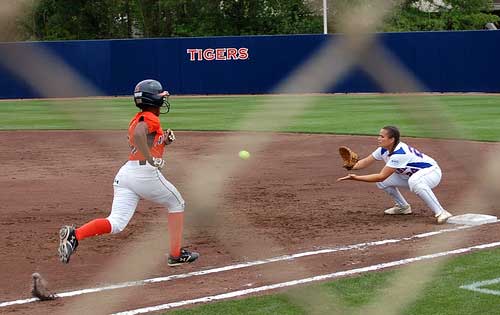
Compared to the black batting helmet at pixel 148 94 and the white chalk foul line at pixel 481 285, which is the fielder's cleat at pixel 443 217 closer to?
the white chalk foul line at pixel 481 285

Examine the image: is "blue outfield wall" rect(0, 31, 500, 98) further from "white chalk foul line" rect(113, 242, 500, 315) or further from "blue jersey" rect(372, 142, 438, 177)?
"white chalk foul line" rect(113, 242, 500, 315)

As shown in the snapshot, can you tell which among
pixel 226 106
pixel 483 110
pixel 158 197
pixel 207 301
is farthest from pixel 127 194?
pixel 226 106

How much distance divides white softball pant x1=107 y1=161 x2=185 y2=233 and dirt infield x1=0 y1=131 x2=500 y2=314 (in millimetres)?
362

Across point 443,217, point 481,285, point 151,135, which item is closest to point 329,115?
point 443,217

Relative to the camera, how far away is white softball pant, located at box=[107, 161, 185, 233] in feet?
19.6

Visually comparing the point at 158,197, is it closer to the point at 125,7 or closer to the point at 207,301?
the point at 207,301

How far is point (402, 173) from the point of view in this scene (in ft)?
26.1

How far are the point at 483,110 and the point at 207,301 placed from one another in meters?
16.1

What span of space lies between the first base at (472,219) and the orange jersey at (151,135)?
9.87ft

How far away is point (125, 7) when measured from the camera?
8.29ft

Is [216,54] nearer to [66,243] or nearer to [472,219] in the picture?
[472,219]

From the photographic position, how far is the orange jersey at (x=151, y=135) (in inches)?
225

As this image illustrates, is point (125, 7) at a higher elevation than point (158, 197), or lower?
higher

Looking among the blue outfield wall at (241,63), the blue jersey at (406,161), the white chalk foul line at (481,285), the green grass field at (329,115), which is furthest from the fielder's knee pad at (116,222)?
the blue outfield wall at (241,63)
